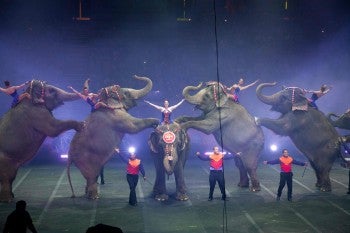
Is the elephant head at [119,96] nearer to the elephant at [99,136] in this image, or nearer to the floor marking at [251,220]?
the elephant at [99,136]

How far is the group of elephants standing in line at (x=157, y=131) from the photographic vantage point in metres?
13.5

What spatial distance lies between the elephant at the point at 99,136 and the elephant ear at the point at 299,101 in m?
4.29

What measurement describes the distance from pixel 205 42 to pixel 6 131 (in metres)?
10.2

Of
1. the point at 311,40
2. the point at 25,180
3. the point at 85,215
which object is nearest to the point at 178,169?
the point at 85,215

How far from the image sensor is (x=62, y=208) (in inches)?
507

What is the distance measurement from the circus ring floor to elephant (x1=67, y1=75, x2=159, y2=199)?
849 millimetres

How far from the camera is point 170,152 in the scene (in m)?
13.2

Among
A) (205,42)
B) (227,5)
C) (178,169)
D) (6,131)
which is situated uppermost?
(227,5)

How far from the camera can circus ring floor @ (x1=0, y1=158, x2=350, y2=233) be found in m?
11.3

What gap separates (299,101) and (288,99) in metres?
0.34

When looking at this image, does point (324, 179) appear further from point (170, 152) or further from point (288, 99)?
point (170, 152)

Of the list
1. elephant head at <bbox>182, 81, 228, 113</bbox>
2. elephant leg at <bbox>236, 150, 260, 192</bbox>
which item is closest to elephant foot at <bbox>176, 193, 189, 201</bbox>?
elephant leg at <bbox>236, 150, 260, 192</bbox>

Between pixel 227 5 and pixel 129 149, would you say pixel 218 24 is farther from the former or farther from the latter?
pixel 129 149

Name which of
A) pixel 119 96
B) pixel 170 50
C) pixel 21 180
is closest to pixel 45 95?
pixel 119 96
